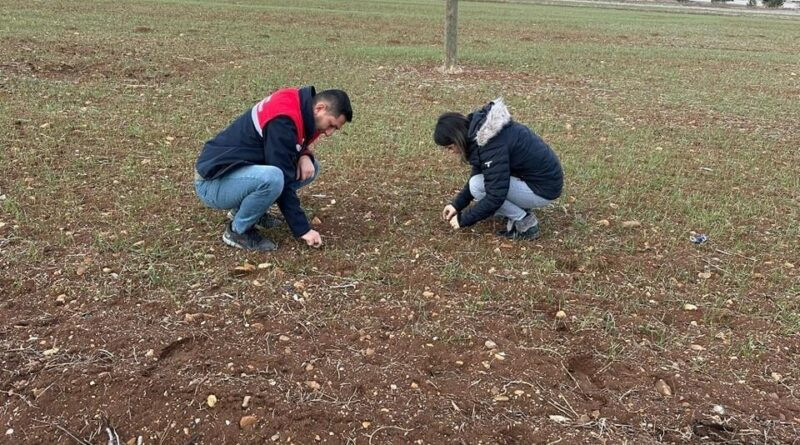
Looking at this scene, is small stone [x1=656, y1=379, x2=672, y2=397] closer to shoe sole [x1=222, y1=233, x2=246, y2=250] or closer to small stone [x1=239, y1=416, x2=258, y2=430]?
small stone [x1=239, y1=416, x2=258, y2=430]

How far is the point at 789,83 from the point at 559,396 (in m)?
10.2

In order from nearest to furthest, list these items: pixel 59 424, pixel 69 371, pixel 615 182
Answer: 1. pixel 59 424
2. pixel 69 371
3. pixel 615 182

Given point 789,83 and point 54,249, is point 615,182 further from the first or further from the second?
point 789,83

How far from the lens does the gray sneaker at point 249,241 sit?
384 centimetres

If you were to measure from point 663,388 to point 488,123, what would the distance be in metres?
1.71

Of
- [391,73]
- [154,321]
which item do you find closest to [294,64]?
[391,73]

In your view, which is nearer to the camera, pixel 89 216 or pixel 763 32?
pixel 89 216

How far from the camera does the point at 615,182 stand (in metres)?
5.38

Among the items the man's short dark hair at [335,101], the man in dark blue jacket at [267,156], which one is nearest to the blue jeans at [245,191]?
the man in dark blue jacket at [267,156]

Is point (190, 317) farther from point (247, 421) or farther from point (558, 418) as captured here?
point (558, 418)

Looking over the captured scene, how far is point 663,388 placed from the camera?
2830 millimetres

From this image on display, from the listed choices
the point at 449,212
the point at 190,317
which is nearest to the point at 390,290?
the point at 449,212

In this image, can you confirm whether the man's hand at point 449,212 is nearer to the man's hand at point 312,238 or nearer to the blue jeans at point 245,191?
the man's hand at point 312,238

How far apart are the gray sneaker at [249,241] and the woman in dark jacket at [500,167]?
1.19 metres
